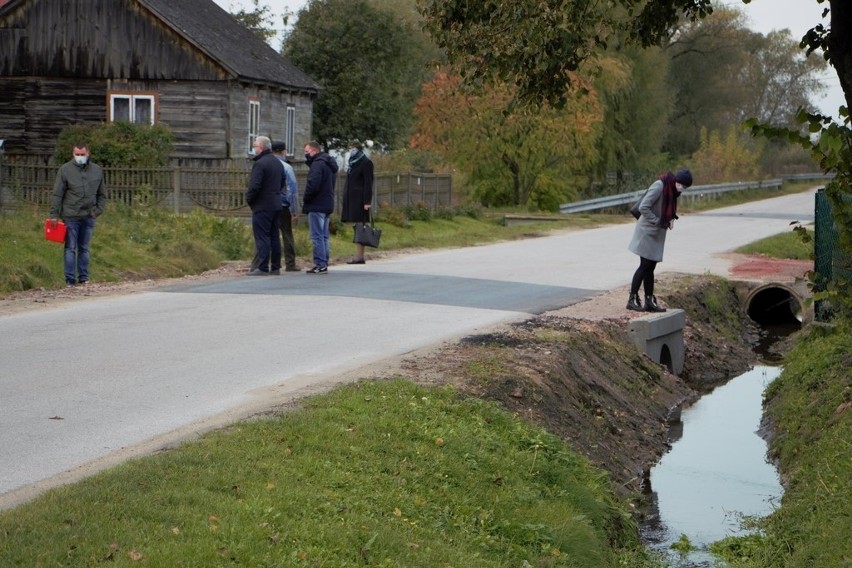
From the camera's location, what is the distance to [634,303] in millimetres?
16594

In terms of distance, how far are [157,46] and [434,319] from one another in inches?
877

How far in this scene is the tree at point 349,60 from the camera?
5028 centimetres

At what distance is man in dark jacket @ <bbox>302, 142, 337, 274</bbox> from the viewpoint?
19594 millimetres

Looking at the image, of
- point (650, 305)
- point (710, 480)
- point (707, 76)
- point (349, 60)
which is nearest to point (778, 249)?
point (650, 305)

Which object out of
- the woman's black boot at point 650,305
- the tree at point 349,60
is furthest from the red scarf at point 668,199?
the tree at point 349,60

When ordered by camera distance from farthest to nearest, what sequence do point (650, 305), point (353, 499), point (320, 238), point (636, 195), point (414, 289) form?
point (636, 195) → point (320, 238) → point (414, 289) → point (650, 305) → point (353, 499)

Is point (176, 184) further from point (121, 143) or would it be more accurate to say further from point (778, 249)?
point (778, 249)

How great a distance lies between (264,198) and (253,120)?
18463 mm

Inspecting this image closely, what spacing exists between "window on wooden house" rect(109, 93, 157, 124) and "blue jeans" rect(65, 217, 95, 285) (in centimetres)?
1756

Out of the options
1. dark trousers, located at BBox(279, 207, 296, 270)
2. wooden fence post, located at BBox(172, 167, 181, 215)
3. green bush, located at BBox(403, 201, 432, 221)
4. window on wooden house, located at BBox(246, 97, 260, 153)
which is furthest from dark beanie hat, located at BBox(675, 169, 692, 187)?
window on wooden house, located at BBox(246, 97, 260, 153)

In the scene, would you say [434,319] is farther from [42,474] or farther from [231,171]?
[231,171]

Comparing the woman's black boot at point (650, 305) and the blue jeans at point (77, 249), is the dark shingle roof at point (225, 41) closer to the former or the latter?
the blue jeans at point (77, 249)

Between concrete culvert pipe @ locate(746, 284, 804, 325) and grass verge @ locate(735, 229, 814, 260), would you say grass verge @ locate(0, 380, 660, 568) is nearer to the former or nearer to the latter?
concrete culvert pipe @ locate(746, 284, 804, 325)

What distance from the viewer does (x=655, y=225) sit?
52.1ft
